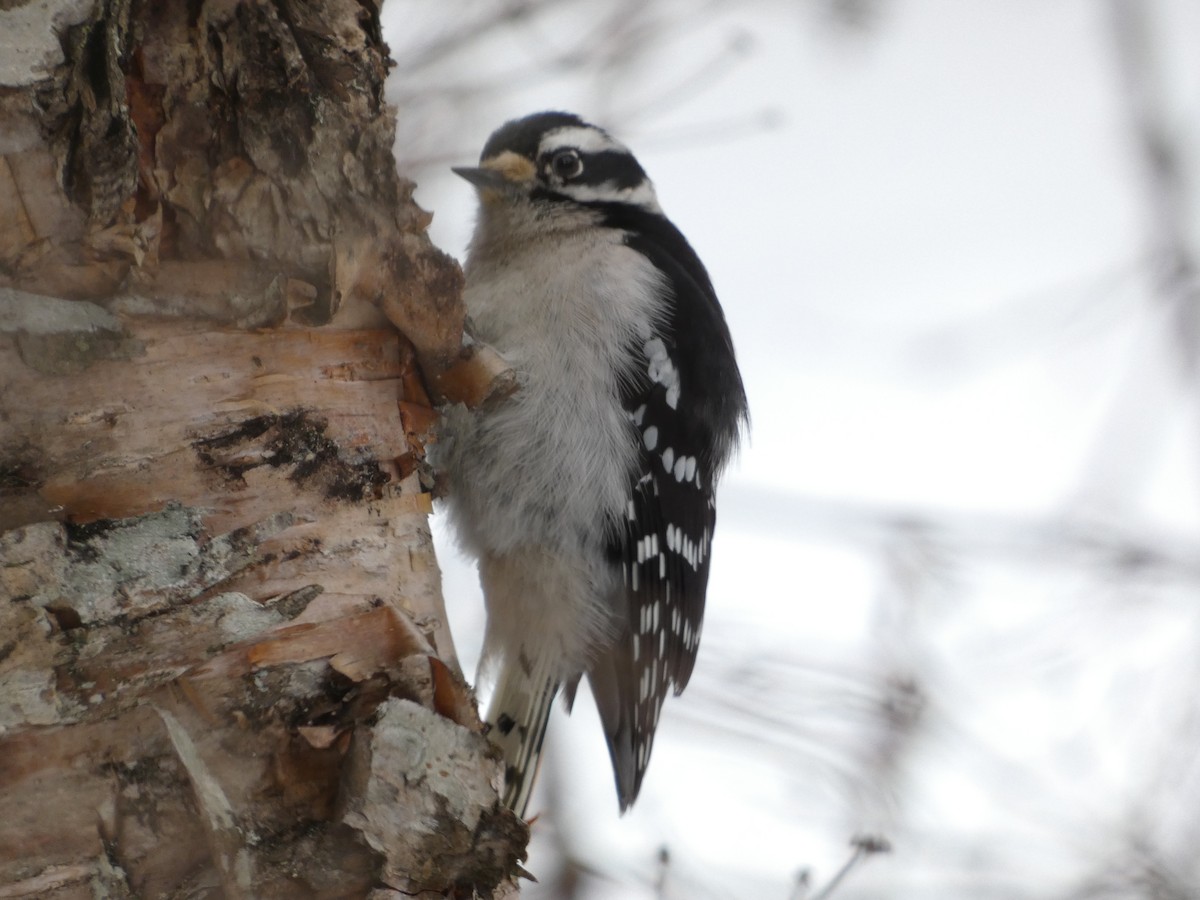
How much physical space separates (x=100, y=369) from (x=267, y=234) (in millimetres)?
323

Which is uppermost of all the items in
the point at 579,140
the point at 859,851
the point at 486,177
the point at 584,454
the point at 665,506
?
the point at 579,140

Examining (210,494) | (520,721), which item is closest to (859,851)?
(520,721)

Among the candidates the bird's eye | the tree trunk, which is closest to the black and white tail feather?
the bird's eye

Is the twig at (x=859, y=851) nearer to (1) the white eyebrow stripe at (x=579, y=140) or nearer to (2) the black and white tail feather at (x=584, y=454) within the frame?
(2) the black and white tail feather at (x=584, y=454)

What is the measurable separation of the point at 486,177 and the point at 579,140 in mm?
319

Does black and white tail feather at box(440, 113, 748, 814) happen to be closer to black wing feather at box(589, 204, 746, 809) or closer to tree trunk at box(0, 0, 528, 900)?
black wing feather at box(589, 204, 746, 809)

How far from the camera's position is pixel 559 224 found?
3115 millimetres

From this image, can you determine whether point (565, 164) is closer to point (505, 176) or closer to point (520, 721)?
point (505, 176)

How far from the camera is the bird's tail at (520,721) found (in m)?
2.83

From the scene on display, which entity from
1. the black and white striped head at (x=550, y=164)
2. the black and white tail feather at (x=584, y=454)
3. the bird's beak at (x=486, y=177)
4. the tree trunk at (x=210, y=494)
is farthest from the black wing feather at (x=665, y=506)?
the tree trunk at (x=210, y=494)

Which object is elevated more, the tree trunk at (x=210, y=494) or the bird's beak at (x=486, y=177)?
the bird's beak at (x=486, y=177)

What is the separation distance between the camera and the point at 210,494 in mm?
1521

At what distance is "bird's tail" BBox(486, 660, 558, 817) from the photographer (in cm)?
283

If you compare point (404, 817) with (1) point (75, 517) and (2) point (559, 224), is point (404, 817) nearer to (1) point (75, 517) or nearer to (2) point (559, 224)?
(1) point (75, 517)
